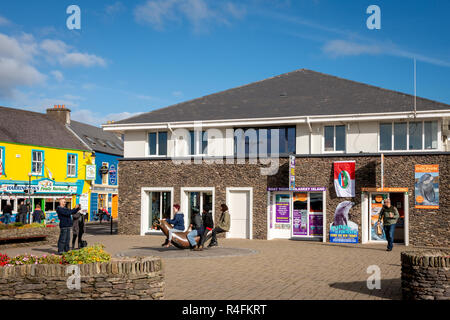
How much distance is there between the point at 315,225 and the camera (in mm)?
22438

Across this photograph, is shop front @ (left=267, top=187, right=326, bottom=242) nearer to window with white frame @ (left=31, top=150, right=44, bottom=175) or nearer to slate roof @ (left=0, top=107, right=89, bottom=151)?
slate roof @ (left=0, top=107, right=89, bottom=151)

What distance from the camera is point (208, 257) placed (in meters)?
15.2

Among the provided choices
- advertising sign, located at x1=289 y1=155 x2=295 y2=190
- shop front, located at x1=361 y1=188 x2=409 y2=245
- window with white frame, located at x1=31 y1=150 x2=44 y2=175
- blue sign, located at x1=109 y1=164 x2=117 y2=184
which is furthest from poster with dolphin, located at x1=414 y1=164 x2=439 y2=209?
blue sign, located at x1=109 y1=164 x2=117 y2=184

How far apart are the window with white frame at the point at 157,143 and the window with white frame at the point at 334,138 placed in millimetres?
7870

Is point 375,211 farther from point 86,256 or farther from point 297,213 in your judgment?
point 86,256

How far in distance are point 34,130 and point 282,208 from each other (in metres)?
25.9

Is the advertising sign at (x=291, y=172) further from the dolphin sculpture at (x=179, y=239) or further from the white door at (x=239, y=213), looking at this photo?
the dolphin sculpture at (x=179, y=239)

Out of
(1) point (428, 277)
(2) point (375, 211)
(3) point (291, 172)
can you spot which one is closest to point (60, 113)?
(3) point (291, 172)

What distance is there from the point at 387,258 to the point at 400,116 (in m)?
8.04

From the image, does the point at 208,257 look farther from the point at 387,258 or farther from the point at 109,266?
the point at 109,266

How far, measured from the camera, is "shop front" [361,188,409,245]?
2117cm

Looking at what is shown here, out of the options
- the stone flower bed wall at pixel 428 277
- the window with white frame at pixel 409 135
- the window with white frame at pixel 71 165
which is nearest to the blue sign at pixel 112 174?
the window with white frame at pixel 71 165

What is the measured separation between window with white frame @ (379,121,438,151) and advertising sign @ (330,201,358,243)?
10.3ft

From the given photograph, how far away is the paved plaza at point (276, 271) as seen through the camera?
30.8 ft
